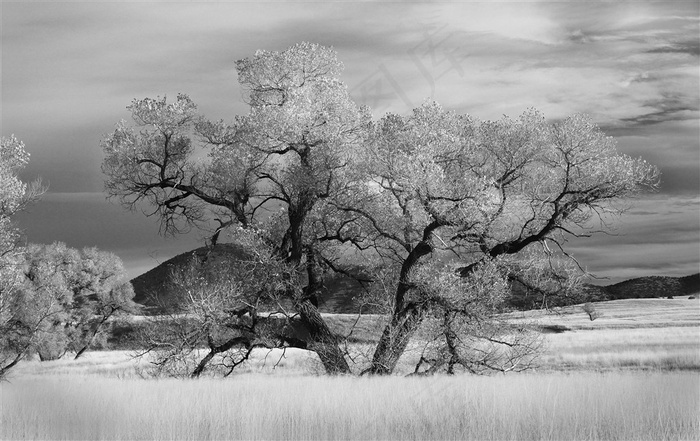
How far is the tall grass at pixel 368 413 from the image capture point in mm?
12422

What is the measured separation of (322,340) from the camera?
25.2m

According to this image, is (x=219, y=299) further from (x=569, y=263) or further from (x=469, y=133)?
(x=569, y=263)

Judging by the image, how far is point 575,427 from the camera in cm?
1225

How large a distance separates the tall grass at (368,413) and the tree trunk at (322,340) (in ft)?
26.7

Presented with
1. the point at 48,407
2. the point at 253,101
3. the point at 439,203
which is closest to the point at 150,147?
the point at 253,101

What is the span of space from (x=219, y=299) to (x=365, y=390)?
374 inches

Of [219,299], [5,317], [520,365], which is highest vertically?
[219,299]

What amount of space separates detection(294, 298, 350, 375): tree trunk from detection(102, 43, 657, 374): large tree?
0.06 metres

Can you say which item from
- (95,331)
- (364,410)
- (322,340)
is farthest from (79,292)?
(364,410)

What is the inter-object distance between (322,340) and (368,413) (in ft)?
39.7

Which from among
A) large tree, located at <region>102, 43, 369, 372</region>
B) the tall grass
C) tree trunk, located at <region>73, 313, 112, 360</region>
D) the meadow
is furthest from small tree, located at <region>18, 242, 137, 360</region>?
the tall grass

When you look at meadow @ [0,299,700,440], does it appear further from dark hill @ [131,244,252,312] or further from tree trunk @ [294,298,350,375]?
tree trunk @ [294,298,350,375]

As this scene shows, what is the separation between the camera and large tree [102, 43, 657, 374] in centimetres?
2342

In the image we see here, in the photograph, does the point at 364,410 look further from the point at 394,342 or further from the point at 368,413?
the point at 394,342
